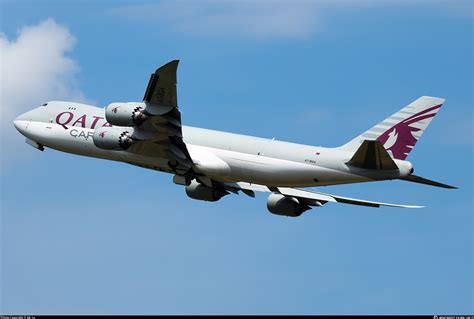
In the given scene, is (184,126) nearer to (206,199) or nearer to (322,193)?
(206,199)

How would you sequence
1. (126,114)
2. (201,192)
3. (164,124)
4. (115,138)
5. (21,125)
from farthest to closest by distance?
(21,125)
(201,192)
(115,138)
(164,124)
(126,114)

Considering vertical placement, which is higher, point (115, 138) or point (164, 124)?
point (164, 124)

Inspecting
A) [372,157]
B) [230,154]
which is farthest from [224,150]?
[372,157]

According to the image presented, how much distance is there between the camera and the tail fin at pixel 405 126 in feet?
213

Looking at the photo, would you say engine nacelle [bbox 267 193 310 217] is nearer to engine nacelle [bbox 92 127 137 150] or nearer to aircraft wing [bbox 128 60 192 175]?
aircraft wing [bbox 128 60 192 175]

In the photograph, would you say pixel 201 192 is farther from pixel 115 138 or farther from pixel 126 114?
pixel 126 114

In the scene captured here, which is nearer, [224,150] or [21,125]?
[224,150]

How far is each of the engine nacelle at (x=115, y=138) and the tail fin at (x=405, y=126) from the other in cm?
1292

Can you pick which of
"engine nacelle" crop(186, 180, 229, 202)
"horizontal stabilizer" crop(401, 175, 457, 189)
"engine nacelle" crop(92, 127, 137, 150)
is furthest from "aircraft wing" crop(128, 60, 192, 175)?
"horizontal stabilizer" crop(401, 175, 457, 189)

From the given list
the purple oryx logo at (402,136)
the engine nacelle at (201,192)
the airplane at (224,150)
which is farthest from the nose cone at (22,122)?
the purple oryx logo at (402,136)

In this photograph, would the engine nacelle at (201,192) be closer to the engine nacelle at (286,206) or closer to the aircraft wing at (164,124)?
the aircraft wing at (164,124)

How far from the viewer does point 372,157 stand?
61.9 m

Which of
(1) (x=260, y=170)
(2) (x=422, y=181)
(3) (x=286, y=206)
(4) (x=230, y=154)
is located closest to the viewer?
(2) (x=422, y=181)

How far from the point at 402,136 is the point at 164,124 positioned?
44.0ft
